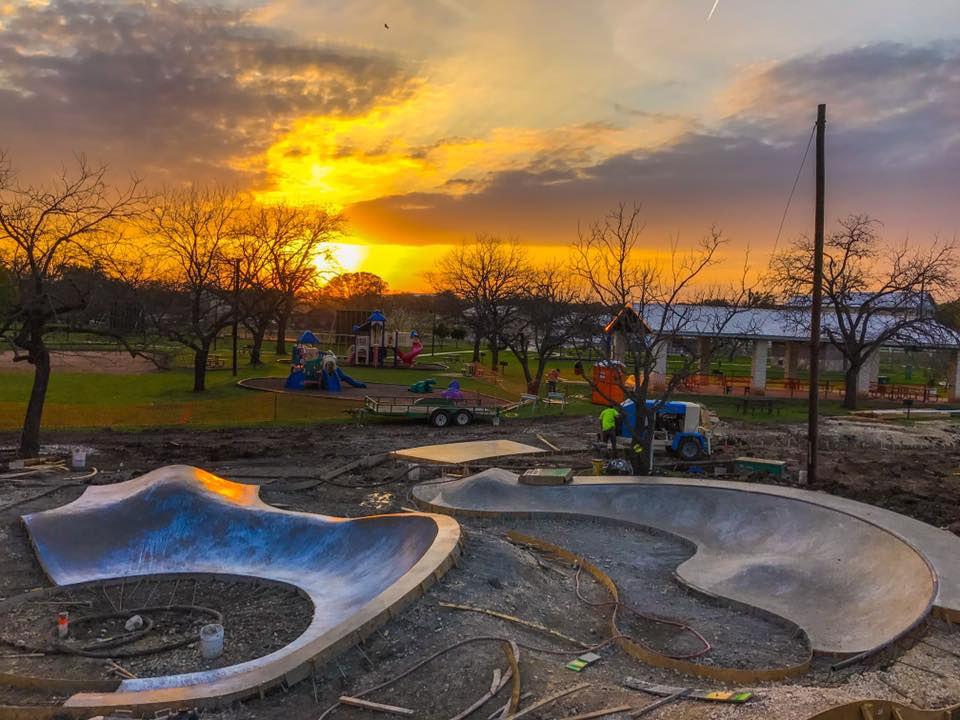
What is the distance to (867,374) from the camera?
46.3 metres

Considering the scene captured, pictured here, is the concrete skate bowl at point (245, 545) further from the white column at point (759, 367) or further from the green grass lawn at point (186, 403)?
the white column at point (759, 367)

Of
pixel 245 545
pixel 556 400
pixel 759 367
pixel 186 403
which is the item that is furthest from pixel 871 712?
pixel 759 367

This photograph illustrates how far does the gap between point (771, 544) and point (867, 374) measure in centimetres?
3864

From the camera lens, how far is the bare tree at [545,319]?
44812 mm

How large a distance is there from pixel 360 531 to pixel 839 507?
9.64 metres

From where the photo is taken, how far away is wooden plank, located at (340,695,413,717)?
6.89 meters

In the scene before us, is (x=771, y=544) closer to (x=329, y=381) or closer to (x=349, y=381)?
(x=329, y=381)

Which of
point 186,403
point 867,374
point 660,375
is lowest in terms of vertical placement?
point 186,403

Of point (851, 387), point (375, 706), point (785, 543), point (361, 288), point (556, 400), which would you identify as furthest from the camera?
point (361, 288)

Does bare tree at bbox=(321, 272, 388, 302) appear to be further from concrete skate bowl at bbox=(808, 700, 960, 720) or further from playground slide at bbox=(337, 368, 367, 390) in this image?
concrete skate bowl at bbox=(808, 700, 960, 720)

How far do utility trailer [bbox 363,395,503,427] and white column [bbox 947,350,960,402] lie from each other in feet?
105

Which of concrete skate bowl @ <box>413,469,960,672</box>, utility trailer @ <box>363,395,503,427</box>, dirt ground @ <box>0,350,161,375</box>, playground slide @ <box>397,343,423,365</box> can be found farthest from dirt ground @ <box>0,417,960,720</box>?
playground slide @ <box>397,343,423,365</box>

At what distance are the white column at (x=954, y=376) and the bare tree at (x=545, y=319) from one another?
75.7ft

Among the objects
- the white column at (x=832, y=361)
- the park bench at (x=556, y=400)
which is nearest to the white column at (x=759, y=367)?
the park bench at (x=556, y=400)
